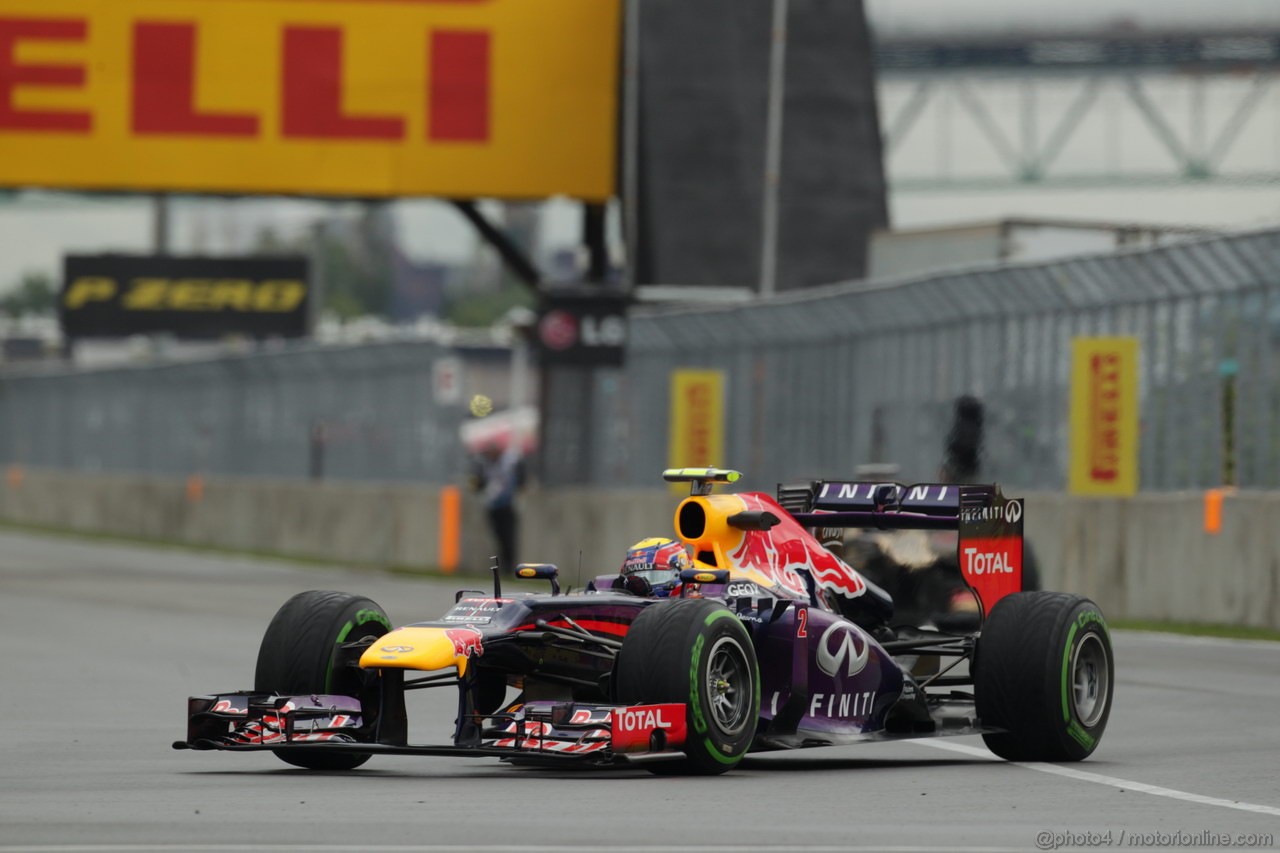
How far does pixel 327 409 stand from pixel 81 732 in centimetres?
2824

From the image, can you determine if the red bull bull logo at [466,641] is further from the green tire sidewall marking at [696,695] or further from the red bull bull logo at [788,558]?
the red bull bull logo at [788,558]

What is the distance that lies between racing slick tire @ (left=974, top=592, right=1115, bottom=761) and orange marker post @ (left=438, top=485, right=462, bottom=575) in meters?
22.1

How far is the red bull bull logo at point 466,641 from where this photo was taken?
33.9ft

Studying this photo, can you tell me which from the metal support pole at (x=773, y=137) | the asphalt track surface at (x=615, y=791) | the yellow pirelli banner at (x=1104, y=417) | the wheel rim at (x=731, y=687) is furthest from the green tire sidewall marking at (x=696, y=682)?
the metal support pole at (x=773, y=137)

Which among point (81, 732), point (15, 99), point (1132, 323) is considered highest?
point (15, 99)

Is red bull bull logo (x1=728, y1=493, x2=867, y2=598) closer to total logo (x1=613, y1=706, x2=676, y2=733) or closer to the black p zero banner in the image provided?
total logo (x1=613, y1=706, x2=676, y2=733)

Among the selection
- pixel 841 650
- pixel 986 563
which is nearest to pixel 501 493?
pixel 986 563

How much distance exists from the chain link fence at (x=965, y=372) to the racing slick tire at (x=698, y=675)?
1121 cm

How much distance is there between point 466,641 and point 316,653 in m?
0.70

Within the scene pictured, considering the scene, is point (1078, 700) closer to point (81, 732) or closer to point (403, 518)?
point (81, 732)

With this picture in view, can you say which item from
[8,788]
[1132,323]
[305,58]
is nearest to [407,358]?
[305,58]

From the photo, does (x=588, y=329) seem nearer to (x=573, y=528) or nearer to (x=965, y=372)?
(x=573, y=528)

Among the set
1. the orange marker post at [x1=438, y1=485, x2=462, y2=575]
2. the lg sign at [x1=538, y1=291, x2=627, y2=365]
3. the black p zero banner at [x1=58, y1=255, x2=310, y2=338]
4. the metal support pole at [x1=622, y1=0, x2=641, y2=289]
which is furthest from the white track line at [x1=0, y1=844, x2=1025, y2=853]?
the black p zero banner at [x1=58, y1=255, x2=310, y2=338]

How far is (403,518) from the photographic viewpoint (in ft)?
116
